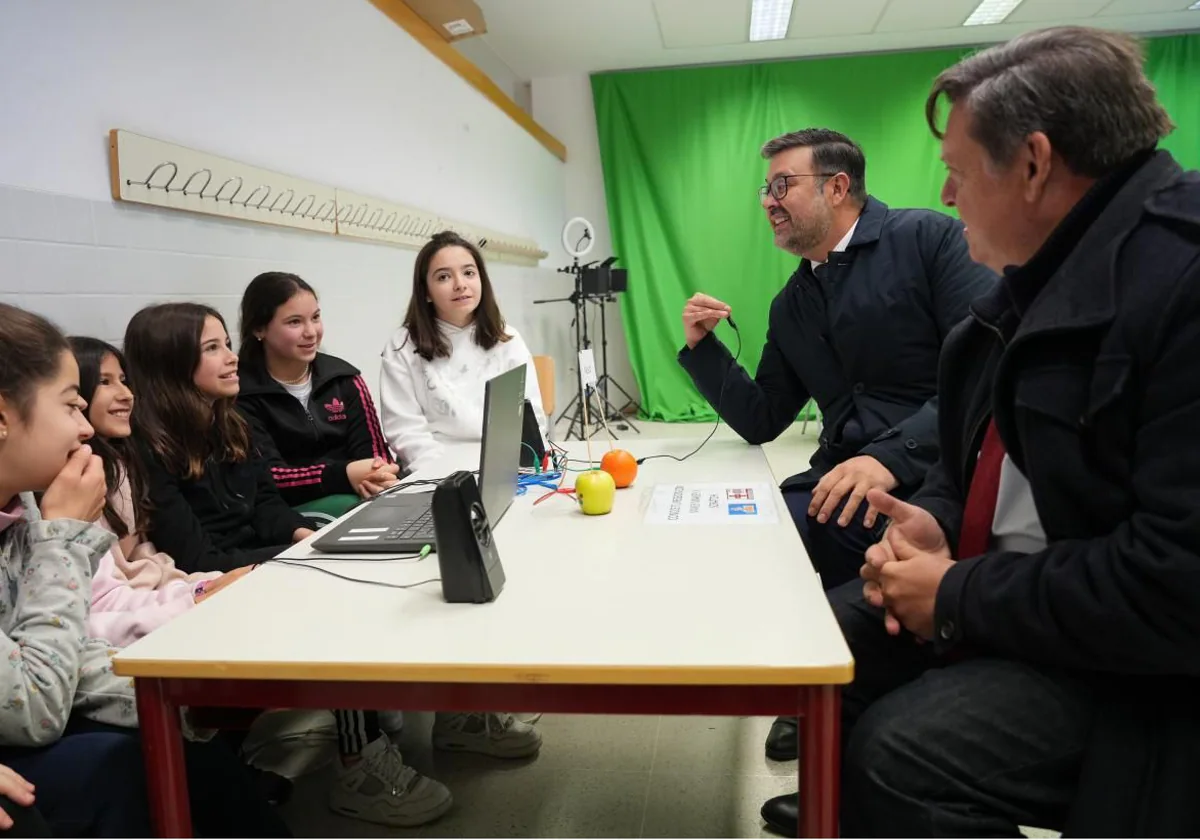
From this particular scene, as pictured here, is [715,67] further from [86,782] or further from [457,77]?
[86,782]

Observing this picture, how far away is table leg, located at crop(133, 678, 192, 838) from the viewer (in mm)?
957

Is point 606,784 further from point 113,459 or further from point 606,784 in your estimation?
point 113,459

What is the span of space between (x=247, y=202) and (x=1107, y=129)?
224 centimetres

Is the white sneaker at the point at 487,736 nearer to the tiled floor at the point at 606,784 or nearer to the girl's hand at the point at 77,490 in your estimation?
the tiled floor at the point at 606,784

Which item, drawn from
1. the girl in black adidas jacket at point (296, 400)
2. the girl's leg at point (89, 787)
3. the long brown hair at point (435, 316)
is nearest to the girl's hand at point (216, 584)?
the girl's leg at point (89, 787)

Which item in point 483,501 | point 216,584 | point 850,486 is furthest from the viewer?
point 850,486

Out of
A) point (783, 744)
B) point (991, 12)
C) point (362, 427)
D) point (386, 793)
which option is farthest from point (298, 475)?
point (991, 12)

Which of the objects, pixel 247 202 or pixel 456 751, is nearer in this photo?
pixel 456 751

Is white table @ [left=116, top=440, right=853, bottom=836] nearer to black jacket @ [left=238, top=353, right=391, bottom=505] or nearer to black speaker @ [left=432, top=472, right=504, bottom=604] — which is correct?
black speaker @ [left=432, top=472, right=504, bottom=604]

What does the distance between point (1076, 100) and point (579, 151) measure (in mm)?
6116

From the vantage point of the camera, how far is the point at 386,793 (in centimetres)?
170

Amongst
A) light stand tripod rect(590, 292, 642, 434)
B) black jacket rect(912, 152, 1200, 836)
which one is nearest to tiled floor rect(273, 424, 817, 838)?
black jacket rect(912, 152, 1200, 836)

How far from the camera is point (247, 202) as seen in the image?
2.44 m

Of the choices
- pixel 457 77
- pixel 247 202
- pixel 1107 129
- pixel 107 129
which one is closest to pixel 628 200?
pixel 457 77
